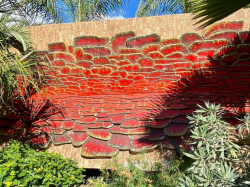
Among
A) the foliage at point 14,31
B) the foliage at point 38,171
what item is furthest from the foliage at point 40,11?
the foliage at point 38,171

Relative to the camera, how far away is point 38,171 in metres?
2.13

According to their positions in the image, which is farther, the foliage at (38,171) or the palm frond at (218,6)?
the foliage at (38,171)

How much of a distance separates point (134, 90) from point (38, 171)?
1.41 meters

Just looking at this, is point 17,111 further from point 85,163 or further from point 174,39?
point 174,39

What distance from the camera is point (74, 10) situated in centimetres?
587

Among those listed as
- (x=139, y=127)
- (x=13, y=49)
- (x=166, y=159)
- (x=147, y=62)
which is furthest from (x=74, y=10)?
(x=166, y=159)

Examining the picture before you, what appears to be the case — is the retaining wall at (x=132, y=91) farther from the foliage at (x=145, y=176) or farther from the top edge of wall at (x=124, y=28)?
the foliage at (x=145, y=176)

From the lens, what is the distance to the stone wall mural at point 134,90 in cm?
251

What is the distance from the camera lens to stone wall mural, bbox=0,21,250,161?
251 cm

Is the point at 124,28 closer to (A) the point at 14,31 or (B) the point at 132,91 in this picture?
(B) the point at 132,91

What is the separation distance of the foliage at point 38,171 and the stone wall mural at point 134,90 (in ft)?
1.21

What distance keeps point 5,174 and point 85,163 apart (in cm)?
108

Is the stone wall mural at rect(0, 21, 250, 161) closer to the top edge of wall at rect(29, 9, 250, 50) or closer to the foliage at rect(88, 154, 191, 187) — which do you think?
the top edge of wall at rect(29, 9, 250, 50)

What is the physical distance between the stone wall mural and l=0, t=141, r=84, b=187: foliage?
14.5 inches
